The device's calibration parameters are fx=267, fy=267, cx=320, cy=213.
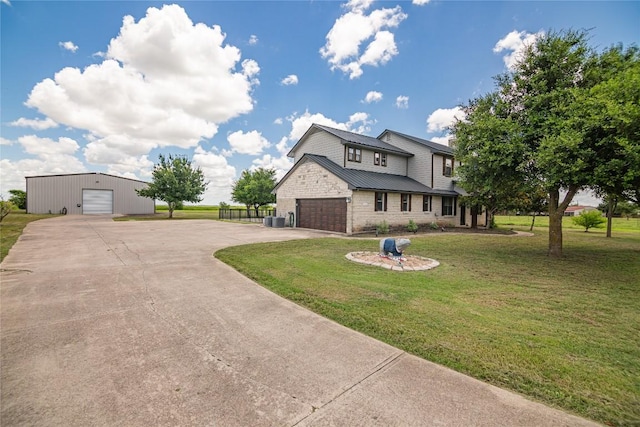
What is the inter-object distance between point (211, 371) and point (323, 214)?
1606cm

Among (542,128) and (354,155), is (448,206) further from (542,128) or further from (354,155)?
(542,128)

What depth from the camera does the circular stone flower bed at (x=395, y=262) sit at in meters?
7.83

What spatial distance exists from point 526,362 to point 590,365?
0.71 metres

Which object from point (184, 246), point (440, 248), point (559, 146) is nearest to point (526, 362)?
point (559, 146)

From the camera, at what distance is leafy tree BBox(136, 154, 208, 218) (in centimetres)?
3073

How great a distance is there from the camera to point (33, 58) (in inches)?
538

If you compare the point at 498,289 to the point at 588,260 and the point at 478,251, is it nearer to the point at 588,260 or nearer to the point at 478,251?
the point at 478,251

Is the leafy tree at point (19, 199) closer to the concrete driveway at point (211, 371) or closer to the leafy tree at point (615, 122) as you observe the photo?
the concrete driveway at point (211, 371)

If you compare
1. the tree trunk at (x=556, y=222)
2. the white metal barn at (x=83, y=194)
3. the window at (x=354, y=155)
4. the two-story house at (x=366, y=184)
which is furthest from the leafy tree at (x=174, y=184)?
the tree trunk at (x=556, y=222)

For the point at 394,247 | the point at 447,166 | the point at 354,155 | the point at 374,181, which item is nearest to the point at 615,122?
the point at 394,247

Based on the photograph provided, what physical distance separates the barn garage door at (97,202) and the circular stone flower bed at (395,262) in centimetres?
4130

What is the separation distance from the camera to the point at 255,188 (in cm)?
3281

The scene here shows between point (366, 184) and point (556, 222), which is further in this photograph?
point (366, 184)

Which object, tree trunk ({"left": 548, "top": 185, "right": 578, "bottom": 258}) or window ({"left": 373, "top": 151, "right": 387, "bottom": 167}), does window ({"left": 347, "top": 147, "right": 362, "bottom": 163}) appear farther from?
tree trunk ({"left": 548, "top": 185, "right": 578, "bottom": 258})
